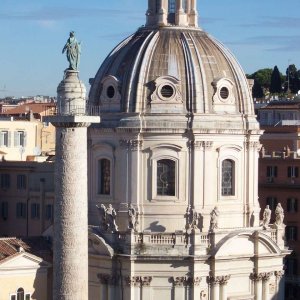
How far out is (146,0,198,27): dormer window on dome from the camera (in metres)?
84.0

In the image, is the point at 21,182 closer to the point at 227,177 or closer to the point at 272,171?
the point at 272,171

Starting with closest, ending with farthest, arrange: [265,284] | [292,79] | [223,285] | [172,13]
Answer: [223,285]
[265,284]
[172,13]
[292,79]

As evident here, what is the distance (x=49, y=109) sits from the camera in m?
118

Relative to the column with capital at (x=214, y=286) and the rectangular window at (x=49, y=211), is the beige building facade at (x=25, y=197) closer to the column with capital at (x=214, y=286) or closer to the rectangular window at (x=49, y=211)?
the rectangular window at (x=49, y=211)

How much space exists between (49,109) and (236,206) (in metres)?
37.5

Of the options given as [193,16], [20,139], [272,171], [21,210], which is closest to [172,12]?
[193,16]

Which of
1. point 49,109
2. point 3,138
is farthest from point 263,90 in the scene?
point 3,138

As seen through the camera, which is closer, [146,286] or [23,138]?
[146,286]

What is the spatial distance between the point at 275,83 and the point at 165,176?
7826cm

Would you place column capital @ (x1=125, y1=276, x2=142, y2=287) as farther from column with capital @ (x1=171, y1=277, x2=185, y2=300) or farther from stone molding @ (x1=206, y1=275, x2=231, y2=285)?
Result: stone molding @ (x1=206, y1=275, x2=231, y2=285)

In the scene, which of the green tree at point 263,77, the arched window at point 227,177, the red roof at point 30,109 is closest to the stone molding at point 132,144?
the arched window at point 227,177

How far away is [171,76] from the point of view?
8131 centimetres

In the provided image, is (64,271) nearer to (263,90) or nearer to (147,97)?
(147,97)

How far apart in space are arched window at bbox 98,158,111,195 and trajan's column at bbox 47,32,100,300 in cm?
1904
